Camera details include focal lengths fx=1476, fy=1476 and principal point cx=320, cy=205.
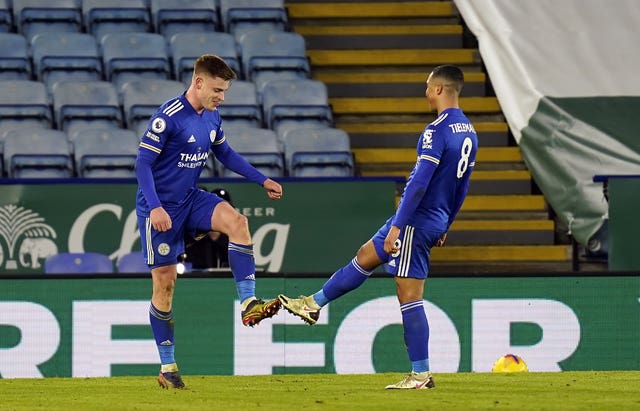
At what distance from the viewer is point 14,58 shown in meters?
16.5

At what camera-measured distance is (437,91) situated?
8.92 meters

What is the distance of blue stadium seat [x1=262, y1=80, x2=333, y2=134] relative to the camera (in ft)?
53.4

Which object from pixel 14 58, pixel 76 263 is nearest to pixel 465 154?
pixel 76 263

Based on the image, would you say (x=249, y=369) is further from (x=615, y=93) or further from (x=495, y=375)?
(x=615, y=93)

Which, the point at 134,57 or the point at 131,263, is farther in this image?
the point at 134,57

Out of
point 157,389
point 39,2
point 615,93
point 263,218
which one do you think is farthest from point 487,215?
→ point 157,389

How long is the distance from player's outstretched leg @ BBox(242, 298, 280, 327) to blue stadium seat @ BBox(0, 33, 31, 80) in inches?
333

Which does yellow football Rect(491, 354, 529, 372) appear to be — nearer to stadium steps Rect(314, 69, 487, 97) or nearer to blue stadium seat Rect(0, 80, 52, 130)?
blue stadium seat Rect(0, 80, 52, 130)

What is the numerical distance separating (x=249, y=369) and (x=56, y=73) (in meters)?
5.98

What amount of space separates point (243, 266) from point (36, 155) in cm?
633

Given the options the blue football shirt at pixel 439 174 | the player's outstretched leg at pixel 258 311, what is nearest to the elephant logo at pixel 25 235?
the player's outstretched leg at pixel 258 311

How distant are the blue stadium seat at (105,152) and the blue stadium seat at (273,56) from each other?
227 centimetres

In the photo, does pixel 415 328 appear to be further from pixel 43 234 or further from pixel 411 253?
pixel 43 234

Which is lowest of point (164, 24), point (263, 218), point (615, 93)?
point (263, 218)
